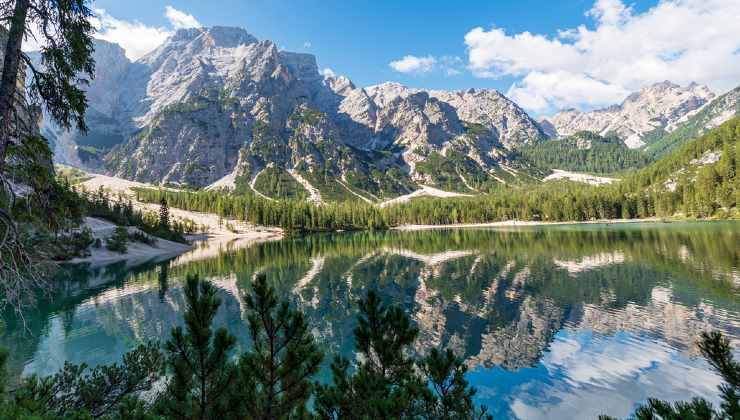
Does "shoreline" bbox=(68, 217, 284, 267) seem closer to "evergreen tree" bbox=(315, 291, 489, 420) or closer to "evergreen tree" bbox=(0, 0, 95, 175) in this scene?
"evergreen tree" bbox=(0, 0, 95, 175)

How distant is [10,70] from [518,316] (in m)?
35.2

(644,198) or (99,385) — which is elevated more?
(644,198)

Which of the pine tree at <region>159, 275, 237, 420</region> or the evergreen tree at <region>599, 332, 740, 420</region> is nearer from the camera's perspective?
the evergreen tree at <region>599, 332, 740, 420</region>

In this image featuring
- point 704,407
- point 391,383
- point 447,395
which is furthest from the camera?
point 391,383

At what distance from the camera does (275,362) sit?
862 centimetres

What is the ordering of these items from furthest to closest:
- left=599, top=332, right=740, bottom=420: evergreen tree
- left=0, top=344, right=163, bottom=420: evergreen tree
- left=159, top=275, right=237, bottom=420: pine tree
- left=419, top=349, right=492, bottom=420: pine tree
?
left=0, top=344, right=163, bottom=420: evergreen tree, left=419, top=349, right=492, bottom=420: pine tree, left=159, top=275, right=237, bottom=420: pine tree, left=599, top=332, right=740, bottom=420: evergreen tree

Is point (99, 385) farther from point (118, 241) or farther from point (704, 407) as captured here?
point (118, 241)

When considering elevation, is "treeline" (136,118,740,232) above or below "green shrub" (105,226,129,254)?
above

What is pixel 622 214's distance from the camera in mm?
174750

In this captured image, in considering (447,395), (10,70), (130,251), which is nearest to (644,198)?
(447,395)

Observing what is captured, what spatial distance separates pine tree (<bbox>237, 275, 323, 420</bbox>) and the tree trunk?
706 cm

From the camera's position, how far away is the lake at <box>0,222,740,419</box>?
19688 mm

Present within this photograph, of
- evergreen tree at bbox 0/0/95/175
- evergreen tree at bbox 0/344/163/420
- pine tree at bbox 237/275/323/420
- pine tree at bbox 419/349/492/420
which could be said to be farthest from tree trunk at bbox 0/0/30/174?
pine tree at bbox 419/349/492/420

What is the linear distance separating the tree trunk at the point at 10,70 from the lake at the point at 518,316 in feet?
29.8
